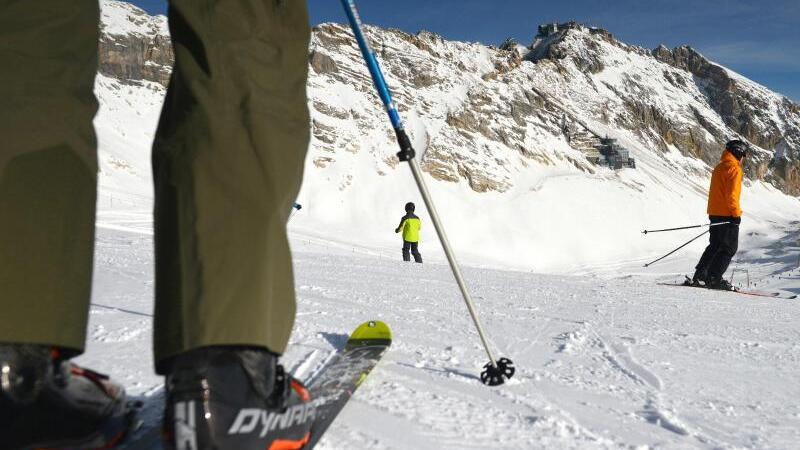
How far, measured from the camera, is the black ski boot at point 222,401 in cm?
84

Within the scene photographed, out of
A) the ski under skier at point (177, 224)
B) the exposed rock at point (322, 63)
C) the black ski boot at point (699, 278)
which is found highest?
the exposed rock at point (322, 63)

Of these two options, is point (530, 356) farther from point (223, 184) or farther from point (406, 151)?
point (223, 184)

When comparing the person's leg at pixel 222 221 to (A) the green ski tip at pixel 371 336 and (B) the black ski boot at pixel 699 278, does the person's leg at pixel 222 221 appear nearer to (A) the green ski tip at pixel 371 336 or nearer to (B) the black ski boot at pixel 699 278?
(A) the green ski tip at pixel 371 336

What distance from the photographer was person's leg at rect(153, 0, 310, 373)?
2.82 ft

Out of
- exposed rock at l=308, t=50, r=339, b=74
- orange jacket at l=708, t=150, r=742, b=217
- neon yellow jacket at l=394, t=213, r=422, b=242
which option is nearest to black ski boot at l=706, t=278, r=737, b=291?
orange jacket at l=708, t=150, r=742, b=217

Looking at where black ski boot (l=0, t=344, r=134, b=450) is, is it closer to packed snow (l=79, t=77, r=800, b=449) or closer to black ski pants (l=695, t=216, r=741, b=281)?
packed snow (l=79, t=77, r=800, b=449)

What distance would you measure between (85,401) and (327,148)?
42.9m

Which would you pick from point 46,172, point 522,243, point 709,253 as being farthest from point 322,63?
point 46,172

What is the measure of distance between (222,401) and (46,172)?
473 millimetres

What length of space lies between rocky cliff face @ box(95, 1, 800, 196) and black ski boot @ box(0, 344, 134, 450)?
30.4 metres

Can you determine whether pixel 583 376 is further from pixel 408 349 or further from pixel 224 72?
pixel 224 72

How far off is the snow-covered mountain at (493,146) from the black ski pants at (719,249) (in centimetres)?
2249

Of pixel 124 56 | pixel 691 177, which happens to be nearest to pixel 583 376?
pixel 124 56

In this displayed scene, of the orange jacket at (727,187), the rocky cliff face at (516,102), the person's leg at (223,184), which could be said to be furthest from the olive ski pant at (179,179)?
the rocky cliff face at (516,102)
